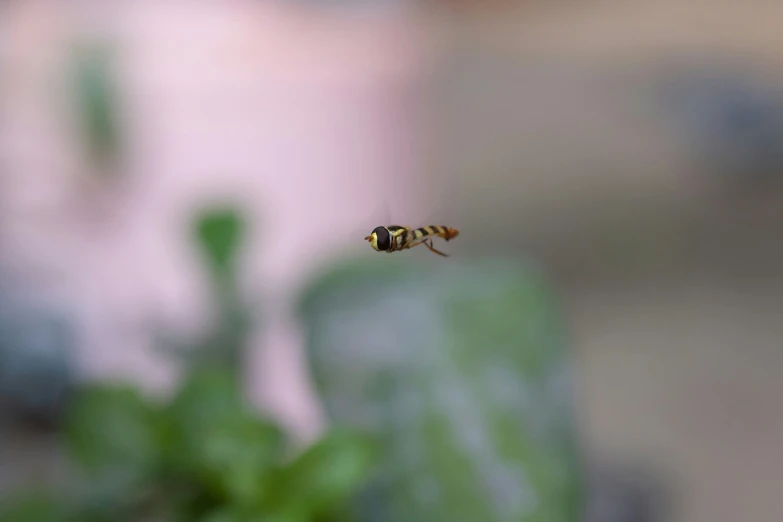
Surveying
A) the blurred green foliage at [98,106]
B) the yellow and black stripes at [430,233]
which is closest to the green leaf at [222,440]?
the yellow and black stripes at [430,233]

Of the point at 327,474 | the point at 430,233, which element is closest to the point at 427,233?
the point at 430,233

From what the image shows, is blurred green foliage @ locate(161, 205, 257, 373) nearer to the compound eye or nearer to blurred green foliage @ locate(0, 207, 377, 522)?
blurred green foliage @ locate(0, 207, 377, 522)

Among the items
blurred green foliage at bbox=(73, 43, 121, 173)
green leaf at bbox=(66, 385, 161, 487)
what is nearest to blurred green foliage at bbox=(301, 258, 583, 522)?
green leaf at bbox=(66, 385, 161, 487)

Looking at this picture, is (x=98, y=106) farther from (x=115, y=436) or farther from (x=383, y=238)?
(x=383, y=238)

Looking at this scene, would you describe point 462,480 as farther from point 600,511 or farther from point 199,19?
point 199,19

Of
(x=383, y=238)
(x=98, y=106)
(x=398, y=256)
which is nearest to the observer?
(x=383, y=238)
